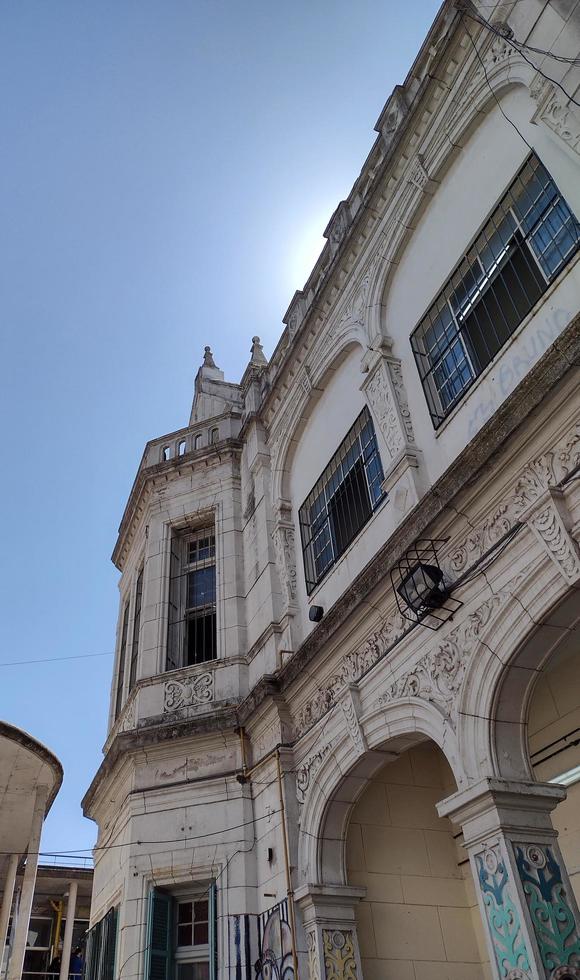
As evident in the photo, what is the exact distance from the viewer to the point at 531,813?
20.5ft

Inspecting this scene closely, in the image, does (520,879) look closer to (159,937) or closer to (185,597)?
(159,937)

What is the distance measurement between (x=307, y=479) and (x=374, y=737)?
4570mm

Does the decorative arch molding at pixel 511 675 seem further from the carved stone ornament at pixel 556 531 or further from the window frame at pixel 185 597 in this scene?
the window frame at pixel 185 597

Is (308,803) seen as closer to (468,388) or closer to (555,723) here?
(555,723)

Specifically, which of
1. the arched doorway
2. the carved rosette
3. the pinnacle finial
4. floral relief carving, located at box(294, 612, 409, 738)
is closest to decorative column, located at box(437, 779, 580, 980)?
floral relief carving, located at box(294, 612, 409, 738)

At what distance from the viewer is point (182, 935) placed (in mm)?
10172

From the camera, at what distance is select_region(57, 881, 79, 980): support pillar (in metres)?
20.7

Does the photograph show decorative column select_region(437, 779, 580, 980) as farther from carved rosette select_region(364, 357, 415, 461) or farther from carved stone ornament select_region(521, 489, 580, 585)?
carved rosette select_region(364, 357, 415, 461)

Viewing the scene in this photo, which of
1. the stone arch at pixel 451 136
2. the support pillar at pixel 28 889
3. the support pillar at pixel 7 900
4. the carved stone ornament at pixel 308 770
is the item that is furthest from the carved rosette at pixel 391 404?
the support pillar at pixel 7 900

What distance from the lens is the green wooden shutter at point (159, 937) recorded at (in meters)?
9.65

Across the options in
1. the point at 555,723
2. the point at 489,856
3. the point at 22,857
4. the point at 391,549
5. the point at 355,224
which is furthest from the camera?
the point at 22,857

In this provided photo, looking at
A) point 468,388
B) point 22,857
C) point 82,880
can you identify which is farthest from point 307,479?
point 82,880

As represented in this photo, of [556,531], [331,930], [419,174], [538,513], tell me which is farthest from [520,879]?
[419,174]

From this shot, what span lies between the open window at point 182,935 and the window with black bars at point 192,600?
342 centimetres
